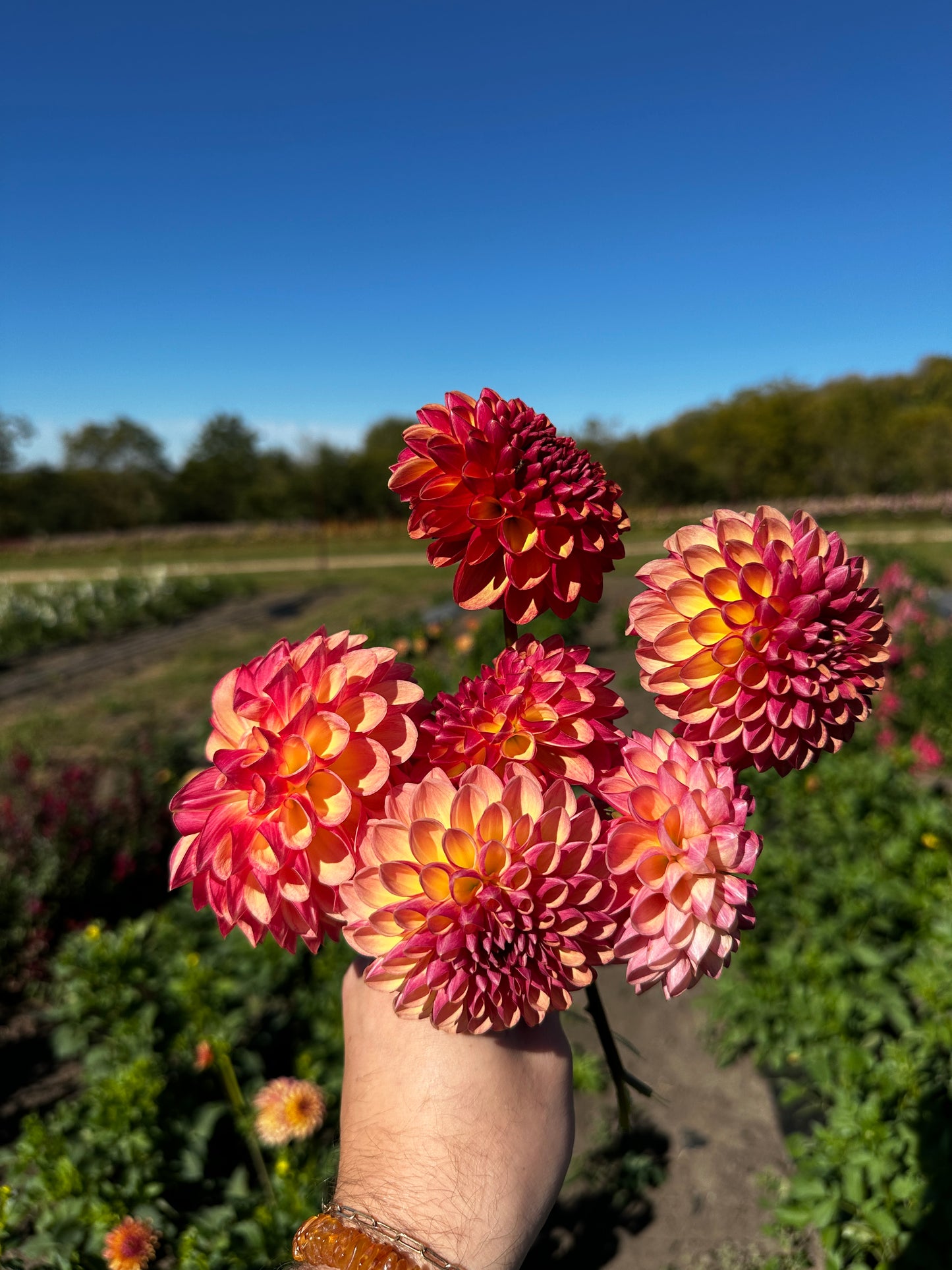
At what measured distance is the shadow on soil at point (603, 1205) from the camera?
2.50 m

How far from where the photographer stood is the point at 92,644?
13078 millimetres

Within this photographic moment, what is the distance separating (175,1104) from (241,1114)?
213 millimetres

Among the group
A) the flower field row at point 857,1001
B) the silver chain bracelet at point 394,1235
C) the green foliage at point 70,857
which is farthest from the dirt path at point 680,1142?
the green foliage at point 70,857

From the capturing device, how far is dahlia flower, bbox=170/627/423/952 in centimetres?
76

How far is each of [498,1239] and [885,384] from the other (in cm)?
4308

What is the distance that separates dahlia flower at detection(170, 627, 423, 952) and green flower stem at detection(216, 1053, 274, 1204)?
75.4 inches

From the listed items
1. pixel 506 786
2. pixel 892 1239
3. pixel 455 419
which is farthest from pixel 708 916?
pixel 892 1239

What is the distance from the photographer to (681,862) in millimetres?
704

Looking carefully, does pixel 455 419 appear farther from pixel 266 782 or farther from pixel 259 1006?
pixel 259 1006

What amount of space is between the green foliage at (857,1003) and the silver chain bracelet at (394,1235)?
1677 millimetres

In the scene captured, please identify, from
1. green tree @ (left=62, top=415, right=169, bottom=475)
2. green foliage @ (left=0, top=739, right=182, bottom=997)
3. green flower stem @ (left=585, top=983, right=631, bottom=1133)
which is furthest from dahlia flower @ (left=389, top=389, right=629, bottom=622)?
green tree @ (left=62, top=415, right=169, bottom=475)

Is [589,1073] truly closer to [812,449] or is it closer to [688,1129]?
[688,1129]

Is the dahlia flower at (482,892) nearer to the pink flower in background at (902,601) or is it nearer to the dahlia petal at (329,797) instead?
the dahlia petal at (329,797)

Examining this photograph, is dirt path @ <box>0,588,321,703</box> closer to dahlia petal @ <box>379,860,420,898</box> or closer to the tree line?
dahlia petal @ <box>379,860,420,898</box>
